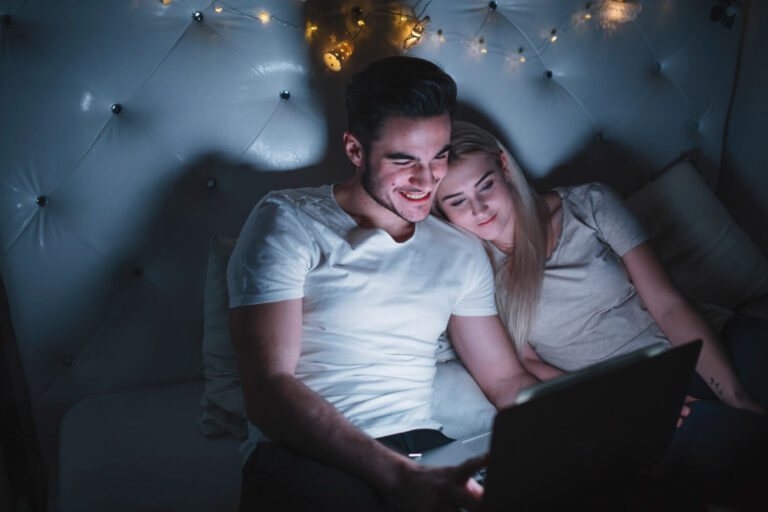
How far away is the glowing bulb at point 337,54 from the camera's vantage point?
1425mm

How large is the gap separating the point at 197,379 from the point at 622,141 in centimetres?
164

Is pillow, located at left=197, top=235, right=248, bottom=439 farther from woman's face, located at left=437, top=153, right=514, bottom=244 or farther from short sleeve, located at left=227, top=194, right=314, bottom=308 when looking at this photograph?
woman's face, located at left=437, top=153, right=514, bottom=244

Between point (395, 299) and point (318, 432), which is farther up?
point (395, 299)

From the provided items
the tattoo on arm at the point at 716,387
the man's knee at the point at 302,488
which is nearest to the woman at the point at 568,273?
the tattoo on arm at the point at 716,387

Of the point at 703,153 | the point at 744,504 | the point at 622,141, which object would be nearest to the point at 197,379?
the point at 744,504

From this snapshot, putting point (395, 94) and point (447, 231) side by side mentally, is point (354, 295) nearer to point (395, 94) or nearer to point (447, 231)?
point (447, 231)

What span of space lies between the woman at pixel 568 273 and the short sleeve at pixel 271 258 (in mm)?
413

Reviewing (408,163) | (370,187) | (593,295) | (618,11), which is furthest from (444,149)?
(618,11)

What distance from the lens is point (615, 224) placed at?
1.42m

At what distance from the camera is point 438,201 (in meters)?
1.38

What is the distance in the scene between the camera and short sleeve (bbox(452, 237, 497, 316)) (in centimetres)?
131

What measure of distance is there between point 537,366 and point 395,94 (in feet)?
2.71

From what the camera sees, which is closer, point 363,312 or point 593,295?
point 363,312

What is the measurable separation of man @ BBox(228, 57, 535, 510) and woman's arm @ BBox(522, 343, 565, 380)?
132mm
